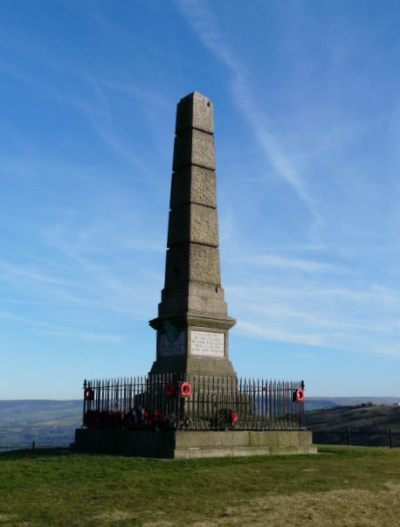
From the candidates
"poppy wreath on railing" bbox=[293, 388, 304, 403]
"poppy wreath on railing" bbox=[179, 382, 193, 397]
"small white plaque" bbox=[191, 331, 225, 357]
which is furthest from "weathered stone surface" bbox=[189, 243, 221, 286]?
"poppy wreath on railing" bbox=[293, 388, 304, 403]

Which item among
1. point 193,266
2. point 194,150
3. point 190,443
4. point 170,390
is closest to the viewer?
point 190,443

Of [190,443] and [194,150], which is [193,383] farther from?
[194,150]

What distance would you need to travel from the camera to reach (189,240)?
1856cm

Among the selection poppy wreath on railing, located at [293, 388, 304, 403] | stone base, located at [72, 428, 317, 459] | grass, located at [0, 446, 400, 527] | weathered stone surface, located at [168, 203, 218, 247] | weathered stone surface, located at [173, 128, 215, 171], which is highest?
weathered stone surface, located at [173, 128, 215, 171]

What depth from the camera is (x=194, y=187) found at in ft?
62.8

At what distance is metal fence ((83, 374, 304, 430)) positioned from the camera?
15586 millimetres

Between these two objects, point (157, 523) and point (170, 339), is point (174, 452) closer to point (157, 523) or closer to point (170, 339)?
point (170, 339)

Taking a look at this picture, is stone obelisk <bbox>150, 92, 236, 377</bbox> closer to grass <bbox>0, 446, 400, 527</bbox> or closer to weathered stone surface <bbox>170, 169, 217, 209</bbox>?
weathered stone surface <bbox>170, 169, 217, 209</bbox>

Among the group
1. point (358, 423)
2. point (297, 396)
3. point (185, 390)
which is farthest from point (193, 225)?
point (358, 423)

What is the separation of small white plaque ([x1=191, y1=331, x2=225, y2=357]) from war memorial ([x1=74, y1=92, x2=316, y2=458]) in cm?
3

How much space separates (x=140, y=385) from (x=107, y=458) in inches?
122

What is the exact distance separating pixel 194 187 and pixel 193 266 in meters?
2.52

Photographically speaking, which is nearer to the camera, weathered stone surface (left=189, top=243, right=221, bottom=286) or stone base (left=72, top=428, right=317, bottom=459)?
stone base (left=72, top=428, right=317, bottom=459)

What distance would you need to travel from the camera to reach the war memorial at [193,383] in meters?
15.1
